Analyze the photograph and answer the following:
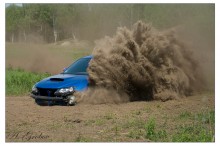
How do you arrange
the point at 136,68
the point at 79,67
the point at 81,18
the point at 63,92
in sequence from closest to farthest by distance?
1. the point at 63,92
2. the point at 136,68
3. the point at 79,67
4. the point at 81,18

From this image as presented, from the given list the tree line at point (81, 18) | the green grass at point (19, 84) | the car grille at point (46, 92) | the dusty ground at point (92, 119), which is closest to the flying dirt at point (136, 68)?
the dusty ground at point (92, 119)

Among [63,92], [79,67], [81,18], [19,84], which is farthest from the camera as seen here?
[81,18]

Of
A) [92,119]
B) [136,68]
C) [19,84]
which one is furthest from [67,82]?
[19,84]

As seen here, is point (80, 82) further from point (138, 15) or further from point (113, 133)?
point (138, 15)

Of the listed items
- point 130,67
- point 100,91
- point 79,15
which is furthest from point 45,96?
point 79,15

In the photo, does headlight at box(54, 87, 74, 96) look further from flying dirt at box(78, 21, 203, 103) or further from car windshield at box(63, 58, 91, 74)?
car windshield at box(63, 58, 91, 74)

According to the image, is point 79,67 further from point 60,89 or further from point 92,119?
point 92,119

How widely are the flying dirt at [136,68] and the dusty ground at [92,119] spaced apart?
1.52ft

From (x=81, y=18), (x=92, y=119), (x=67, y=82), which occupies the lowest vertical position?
(x=92, y=119)

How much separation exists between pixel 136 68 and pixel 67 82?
199cm

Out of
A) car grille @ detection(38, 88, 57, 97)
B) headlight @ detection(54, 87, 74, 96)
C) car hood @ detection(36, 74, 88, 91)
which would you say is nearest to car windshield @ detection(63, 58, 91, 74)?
car hood @ detection(36, 74, 88, 91)

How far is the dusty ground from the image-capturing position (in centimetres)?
660

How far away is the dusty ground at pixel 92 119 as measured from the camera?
21.7ft

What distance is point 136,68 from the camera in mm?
10430
